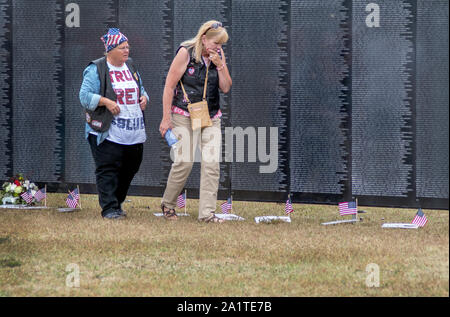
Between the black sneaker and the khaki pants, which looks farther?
the black sneaker

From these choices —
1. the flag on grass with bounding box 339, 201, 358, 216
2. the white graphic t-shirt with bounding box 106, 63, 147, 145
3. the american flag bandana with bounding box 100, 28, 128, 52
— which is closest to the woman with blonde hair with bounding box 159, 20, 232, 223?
the white graphic t-shirt with bounding box 106, 63, 147, 145

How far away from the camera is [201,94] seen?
654cm

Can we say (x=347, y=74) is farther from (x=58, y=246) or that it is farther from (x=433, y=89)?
(x=58, y=246)

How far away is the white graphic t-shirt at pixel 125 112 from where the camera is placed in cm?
677

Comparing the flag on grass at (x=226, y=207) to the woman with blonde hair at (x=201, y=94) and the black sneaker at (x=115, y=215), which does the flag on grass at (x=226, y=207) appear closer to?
the woman with blonde hair at (x=201, y=94)

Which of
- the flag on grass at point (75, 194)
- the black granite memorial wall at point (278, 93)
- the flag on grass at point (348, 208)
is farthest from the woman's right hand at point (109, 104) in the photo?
the flag on grass at point (348, 208)

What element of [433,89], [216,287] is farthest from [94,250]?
[433,89]

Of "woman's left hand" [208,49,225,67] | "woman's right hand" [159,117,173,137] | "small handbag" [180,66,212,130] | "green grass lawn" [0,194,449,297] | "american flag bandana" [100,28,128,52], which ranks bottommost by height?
"green grass lawn" [0,194,449,297]

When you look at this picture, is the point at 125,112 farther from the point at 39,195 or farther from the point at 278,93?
the point at 39,195

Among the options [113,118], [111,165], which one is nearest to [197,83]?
[113,118]

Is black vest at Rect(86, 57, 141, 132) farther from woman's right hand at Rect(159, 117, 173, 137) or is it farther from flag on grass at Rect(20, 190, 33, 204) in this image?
flag on grass at Rect(20, 190, 33, 204)

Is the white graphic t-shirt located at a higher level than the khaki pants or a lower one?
higher

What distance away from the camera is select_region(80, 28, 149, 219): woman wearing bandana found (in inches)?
266

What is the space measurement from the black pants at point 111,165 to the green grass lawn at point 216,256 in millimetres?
→ 258
